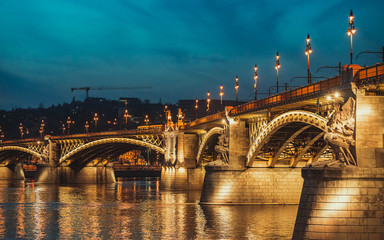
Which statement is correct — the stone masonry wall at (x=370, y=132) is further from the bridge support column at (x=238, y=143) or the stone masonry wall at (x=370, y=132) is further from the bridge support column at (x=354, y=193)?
the bridge support column at (x=238, y=143)

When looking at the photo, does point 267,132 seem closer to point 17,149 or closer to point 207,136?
point 207,136

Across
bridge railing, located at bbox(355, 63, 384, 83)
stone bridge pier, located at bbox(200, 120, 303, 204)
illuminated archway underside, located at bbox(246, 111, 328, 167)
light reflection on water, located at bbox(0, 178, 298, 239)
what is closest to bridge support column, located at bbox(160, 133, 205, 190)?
light reflection on water, located at bbox(0, 178, 298, 239)

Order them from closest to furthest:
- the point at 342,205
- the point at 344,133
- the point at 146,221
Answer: the point at 342,205 → the point at 344,133 → the point at 146,221

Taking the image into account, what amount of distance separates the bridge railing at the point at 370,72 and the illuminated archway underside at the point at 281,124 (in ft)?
19.4

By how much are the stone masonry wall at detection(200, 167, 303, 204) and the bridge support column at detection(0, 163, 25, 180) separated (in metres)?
98.3

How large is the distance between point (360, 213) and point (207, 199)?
90.8 feet

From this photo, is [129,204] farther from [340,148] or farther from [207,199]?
[340,148]

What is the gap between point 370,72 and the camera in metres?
28.3

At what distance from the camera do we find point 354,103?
29047 mm

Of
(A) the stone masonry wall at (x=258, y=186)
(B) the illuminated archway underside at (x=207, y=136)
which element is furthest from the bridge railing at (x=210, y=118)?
(A) the stone masonry wall at (x=258, y=186)

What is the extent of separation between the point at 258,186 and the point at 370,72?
24.2 metres

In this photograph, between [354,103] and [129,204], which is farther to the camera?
[129,204]

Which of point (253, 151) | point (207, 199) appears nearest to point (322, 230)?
point (253, 151)

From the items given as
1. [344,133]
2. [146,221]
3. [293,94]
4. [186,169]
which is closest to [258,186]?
[146,221]
